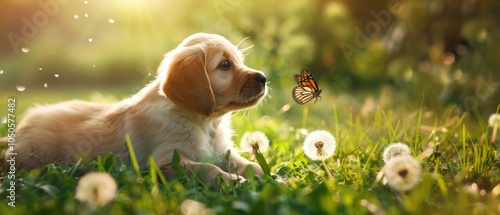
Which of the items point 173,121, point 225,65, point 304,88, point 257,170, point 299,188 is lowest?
point 299,188

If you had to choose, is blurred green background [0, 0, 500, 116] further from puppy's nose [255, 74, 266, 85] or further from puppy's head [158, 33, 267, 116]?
puppy's nose [255, 74, 266, 85]

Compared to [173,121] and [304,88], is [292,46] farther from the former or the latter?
[173,121]

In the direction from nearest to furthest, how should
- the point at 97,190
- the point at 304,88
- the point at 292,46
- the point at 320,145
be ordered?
the point at 97,190 → the point at 320,145 → the point at 304,88 → the point at 292,46

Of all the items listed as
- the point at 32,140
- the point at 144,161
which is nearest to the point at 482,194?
the point at 144,161

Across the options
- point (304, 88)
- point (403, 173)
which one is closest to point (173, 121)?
point (304, 88)

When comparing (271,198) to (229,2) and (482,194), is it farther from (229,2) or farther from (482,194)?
(229,2)

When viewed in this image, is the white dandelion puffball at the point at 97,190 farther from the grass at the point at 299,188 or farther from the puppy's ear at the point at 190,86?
the puppy's ear at the point at 190,86
